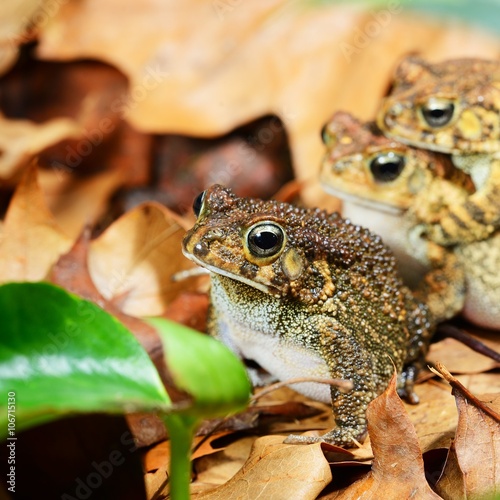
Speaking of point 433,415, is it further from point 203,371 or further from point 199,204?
point 203,371

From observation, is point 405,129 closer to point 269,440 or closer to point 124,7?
point 269,440

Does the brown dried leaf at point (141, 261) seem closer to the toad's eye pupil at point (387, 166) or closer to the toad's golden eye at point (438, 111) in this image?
the toad's eye pupil at point (387, 166)

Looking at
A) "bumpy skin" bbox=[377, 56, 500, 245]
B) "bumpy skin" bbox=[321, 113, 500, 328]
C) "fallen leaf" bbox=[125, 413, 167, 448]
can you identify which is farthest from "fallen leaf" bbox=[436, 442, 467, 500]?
"bumpy skin" bbox=[377, 56, 500, 245]

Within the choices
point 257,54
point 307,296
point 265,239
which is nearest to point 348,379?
point 307,296

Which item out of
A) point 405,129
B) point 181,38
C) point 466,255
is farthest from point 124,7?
point 466,255

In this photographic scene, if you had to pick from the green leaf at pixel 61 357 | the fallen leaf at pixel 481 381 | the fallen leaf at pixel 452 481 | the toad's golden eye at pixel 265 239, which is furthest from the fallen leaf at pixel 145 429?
the fallen leaf at pixel 481 381
